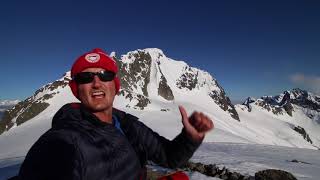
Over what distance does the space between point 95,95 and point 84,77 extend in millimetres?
231

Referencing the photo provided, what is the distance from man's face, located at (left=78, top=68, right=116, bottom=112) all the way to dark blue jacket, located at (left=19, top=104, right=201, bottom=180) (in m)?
0.14

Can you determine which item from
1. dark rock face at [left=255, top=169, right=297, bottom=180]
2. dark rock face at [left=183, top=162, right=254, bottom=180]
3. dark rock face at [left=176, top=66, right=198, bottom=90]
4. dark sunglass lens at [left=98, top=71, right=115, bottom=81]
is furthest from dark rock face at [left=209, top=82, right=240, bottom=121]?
dark sunglass lens at [left=98, top=71, right=115, bottom=81]

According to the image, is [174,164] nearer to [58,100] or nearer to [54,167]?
[54,167]

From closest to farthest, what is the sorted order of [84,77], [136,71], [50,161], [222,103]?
[50,161] → [84,77] → [136,71] → [222,103]

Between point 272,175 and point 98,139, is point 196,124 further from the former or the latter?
point 272,175

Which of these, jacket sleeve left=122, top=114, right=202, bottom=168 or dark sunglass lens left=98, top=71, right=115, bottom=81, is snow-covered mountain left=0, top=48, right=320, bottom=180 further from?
dark sunglass lens left=98, top=71, right=115, bottom=81

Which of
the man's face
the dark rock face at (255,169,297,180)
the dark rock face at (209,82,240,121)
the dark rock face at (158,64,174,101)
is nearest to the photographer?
the man's face

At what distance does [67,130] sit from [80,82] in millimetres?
812

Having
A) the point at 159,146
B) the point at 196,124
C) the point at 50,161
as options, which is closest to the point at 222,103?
the point at 159,146

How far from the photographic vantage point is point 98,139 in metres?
3.10

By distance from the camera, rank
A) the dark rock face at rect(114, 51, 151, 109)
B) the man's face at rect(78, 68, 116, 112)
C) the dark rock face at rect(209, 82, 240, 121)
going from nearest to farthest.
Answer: the man's face at rect(78, 68, 116, 112) → the dark rock face at rect(114, 51, 151, 109) → the dark rock face at rect(209, 82, 240, 121)

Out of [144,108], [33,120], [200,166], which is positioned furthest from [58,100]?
[200,166]

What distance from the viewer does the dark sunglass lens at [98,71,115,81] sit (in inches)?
143

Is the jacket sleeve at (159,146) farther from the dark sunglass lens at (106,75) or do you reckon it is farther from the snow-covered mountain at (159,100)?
the snow-covered mountain at (159,100)
